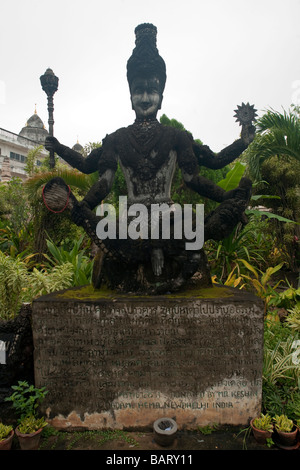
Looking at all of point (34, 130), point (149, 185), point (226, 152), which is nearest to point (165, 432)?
point (149, 185)

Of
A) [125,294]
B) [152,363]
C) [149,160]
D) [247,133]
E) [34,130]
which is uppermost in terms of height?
[34,130]

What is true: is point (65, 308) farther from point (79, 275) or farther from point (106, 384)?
point (79, 275)

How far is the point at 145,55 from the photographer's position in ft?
9.97

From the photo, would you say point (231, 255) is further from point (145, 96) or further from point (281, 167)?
point (145, 96)

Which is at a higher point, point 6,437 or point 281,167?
point 281,167

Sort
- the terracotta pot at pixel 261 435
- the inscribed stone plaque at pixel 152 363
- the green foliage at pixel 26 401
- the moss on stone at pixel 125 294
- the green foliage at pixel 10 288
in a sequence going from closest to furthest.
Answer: the terracotta pot at pixel 261 435 → the green foliage at pixel 26 401 → the inscribed stone plaque at pixel 152 363 → the moss on stone at pixel 125 294 → the green foliage at pixel 10 288

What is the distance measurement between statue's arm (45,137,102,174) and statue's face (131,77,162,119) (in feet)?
1.98

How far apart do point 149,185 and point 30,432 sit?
2.32 m

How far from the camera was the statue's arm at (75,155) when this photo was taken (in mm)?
3152

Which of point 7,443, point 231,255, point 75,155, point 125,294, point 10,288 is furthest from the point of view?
point 231,255

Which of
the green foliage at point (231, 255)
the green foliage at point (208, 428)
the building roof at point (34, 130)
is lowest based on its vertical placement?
Result: the green foliage at point (208, 428)

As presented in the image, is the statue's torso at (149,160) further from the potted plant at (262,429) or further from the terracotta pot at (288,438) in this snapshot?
the terracotta pot at (288,438)

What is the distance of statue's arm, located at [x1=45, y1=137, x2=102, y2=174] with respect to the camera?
3.15 m

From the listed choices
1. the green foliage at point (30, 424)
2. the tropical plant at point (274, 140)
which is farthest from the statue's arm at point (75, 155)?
the tropical plant at point (274, 140)
